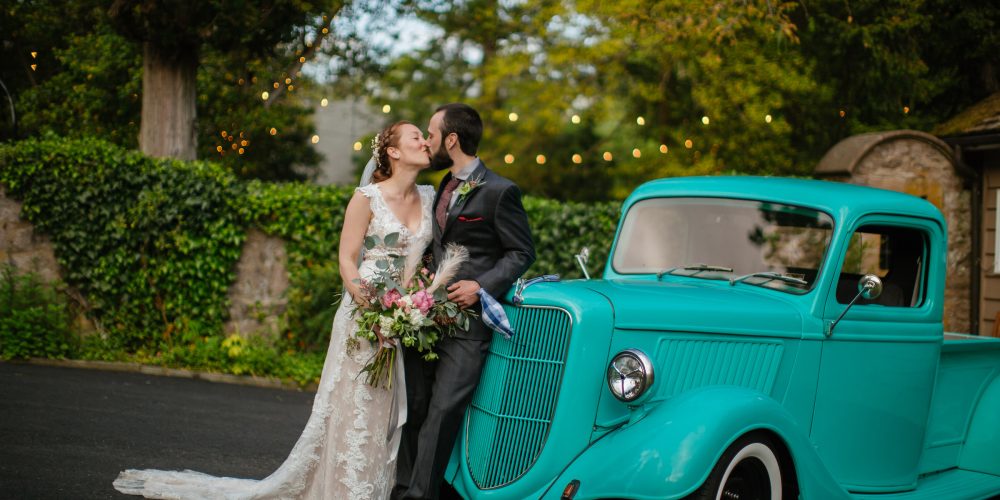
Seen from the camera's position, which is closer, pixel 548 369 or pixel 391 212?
pixel 548 369

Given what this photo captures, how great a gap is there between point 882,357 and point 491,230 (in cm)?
222

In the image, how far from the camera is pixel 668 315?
4020mm

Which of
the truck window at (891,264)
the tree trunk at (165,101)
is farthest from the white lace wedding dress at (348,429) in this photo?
the tree trunk at (165,101)

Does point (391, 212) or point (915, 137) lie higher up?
point (915, 137)

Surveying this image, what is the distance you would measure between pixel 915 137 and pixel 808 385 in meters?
6.51

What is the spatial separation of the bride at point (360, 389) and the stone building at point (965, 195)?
6543mm

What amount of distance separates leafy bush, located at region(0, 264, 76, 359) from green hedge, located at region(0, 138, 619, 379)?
1.30 ft

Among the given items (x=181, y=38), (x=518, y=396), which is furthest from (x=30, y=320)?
(x=518, y=396)

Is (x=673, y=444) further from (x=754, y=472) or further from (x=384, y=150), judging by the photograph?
(x=384, y=150)

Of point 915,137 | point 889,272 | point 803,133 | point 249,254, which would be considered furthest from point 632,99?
point 889,272

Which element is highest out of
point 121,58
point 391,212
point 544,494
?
point 121,58

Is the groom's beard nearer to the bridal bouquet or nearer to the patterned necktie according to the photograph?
the patterned necktie

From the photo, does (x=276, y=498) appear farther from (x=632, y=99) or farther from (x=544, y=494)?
(x=632, y=99)

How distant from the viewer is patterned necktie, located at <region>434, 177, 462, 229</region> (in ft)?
14.5
